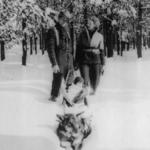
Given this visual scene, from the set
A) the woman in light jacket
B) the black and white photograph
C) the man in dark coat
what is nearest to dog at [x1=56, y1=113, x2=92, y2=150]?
the black and white photograph

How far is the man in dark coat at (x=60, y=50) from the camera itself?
9.30 m

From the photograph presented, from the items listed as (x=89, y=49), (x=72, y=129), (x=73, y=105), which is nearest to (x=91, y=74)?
(x=89, y=49)

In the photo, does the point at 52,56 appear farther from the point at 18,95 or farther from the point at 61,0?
the point at 61,0

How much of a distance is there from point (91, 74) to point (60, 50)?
1.73 metres

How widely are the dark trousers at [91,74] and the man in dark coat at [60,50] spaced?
43.0 inches

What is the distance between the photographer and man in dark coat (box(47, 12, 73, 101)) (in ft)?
30.5

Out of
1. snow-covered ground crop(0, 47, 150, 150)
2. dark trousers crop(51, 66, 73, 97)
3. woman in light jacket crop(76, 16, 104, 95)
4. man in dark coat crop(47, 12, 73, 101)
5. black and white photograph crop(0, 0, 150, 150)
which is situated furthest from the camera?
woman in light jacket crop(76, 16, 104, 95)

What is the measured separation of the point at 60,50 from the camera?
9531 millimetres

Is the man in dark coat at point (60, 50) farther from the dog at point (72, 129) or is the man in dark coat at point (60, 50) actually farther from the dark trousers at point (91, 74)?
the dog at point (72, 129)

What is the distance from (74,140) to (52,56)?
266 centimetres

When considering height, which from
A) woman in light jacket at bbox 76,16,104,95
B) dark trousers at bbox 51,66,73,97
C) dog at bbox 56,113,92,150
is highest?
woman in light jacket at bbox 76,16,104,95

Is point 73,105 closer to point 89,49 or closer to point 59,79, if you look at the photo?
point 59,79

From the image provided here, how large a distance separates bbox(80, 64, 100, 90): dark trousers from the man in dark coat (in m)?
1.09

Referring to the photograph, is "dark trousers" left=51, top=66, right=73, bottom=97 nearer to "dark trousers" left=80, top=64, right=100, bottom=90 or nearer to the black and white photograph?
the black and white photograph
